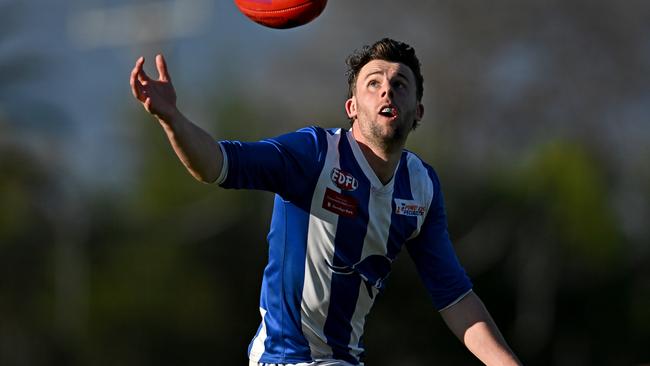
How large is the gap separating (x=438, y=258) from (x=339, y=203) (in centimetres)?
60

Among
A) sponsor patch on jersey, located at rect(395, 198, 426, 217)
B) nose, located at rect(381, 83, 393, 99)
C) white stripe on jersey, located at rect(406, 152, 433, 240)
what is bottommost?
sponsor patch on jersey, located at rect(395, 198, 426, 217)

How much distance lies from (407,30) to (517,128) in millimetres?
2117

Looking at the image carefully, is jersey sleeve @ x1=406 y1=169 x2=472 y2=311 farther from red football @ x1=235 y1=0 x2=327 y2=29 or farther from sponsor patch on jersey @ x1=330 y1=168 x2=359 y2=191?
red football @ x1=235 y1=0 x2=327 y2=29

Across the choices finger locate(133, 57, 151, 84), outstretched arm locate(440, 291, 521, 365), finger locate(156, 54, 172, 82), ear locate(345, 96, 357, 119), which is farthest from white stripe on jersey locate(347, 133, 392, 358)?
finger locate(133, 57, 151, 84)

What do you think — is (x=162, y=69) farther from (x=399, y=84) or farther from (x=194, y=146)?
(x=399, y=84)

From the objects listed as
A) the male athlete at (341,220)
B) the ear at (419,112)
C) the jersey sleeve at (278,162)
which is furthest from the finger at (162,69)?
the ear at (419,112)

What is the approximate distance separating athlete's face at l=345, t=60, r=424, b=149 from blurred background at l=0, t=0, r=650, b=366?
9883 millimetres

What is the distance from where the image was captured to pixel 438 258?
14.3 feet

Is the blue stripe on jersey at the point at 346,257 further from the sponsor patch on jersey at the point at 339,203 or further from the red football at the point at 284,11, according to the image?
the red football at the point at 284,11

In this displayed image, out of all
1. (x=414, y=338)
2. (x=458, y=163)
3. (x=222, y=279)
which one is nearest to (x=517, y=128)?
(x=458, y=163)

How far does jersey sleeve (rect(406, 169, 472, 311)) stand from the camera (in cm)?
431

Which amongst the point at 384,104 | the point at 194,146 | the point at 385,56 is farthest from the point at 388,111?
the point at 194,146

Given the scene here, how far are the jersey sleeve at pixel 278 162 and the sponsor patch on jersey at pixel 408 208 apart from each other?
38cm

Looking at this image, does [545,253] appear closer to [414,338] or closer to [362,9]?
[414,338]
